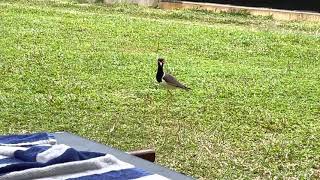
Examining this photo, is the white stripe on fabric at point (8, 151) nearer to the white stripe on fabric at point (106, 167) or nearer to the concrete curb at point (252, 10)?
the white stripe on fabric at point (106, 167)

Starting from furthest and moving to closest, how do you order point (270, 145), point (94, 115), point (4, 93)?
point (4, 93) < point (94, 115) < point (270, 145)

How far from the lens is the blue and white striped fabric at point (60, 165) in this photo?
6.75ft

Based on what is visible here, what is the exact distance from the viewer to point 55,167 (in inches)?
82.0

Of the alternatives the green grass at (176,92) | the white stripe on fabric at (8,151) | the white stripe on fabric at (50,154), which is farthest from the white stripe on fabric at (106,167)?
the green grass at (176,92)

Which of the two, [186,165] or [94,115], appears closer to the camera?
[186,165]

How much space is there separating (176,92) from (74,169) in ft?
13.9

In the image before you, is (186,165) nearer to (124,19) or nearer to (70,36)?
(70,36)

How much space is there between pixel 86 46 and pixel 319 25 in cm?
450

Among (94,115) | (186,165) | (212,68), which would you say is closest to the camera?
(186,165)

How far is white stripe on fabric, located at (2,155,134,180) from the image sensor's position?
80.3 inches

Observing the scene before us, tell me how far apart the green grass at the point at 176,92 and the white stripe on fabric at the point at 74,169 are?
1997mm

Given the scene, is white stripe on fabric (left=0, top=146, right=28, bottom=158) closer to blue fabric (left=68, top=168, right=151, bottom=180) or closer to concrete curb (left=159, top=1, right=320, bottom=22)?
blue fabric (left=68, top=168, right=151, bottom=180)

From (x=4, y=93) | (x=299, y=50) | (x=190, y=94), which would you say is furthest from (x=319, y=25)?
(x=4, y=93)

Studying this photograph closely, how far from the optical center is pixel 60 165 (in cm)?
209
